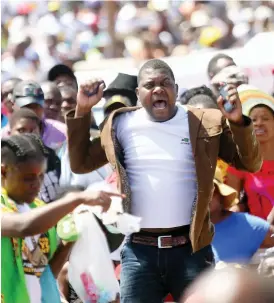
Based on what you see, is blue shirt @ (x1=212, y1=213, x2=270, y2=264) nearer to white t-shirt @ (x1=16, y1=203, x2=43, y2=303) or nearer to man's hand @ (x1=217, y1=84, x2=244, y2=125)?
man's hand @ (x1=217, y1=84, x2=244, y2=125)

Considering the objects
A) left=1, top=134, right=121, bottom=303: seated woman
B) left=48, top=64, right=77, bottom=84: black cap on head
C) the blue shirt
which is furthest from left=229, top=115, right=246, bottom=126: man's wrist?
left=48, top=64, right=77, bottom=84: black cap on head

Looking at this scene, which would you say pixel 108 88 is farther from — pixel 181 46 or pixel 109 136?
pixel 181 46

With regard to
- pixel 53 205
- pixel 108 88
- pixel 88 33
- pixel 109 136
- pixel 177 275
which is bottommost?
pixel 177 275

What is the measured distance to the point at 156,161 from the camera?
16.4 feet

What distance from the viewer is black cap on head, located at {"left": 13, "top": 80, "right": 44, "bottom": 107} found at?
746 cm

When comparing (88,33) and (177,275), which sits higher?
(88,33)

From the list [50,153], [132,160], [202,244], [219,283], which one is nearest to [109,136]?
[132,160]

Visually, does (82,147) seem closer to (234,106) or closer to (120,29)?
(234,106)

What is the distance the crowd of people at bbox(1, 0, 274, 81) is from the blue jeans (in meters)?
8.60

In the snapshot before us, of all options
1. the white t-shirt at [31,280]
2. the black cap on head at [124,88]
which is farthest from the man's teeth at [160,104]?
the black cap on head at [124,88]

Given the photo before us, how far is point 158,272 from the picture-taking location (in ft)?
16.5

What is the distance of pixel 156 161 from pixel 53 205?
A: 3.26ft

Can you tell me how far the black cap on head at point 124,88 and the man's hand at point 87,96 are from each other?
200 centimetres

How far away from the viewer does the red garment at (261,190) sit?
21.7ft
